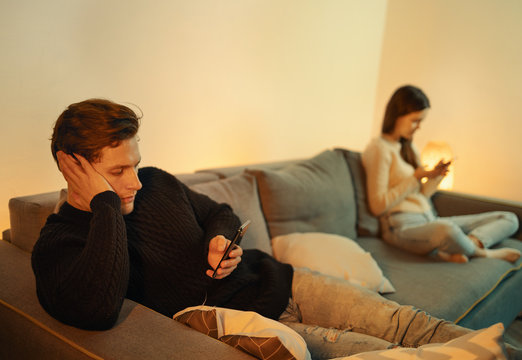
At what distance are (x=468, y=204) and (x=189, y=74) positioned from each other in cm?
184

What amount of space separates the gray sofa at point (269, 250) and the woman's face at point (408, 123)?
28cm

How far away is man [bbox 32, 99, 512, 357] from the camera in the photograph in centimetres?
96

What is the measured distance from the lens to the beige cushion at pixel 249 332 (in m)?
0.87

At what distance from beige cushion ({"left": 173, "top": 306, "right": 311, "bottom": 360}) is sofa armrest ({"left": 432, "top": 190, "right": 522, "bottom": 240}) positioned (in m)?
2.02

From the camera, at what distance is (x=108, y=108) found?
1065mm

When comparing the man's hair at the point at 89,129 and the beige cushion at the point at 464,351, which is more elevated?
the man's hair at the point at 89,129

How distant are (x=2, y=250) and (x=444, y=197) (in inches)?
94.6

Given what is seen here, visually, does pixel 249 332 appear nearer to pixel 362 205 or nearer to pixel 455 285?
pixel 455 285

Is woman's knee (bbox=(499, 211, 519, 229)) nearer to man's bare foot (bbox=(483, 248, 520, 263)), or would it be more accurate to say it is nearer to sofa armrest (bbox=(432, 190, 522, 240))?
sofa armrest (bbox=(432, 190, 522, 240))

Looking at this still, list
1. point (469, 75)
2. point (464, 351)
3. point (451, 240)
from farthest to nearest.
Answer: point (469, 75), point (451, 240), point (464, 351)

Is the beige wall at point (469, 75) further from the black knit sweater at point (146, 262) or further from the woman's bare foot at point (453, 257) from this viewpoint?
the black knit sweater at point (146, 262)

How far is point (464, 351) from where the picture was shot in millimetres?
797

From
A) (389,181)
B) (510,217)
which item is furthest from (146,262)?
(510,217)

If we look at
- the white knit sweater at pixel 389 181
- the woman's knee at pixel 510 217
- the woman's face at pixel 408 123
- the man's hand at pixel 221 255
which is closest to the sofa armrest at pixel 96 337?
the man's hand at pixel 221 255
